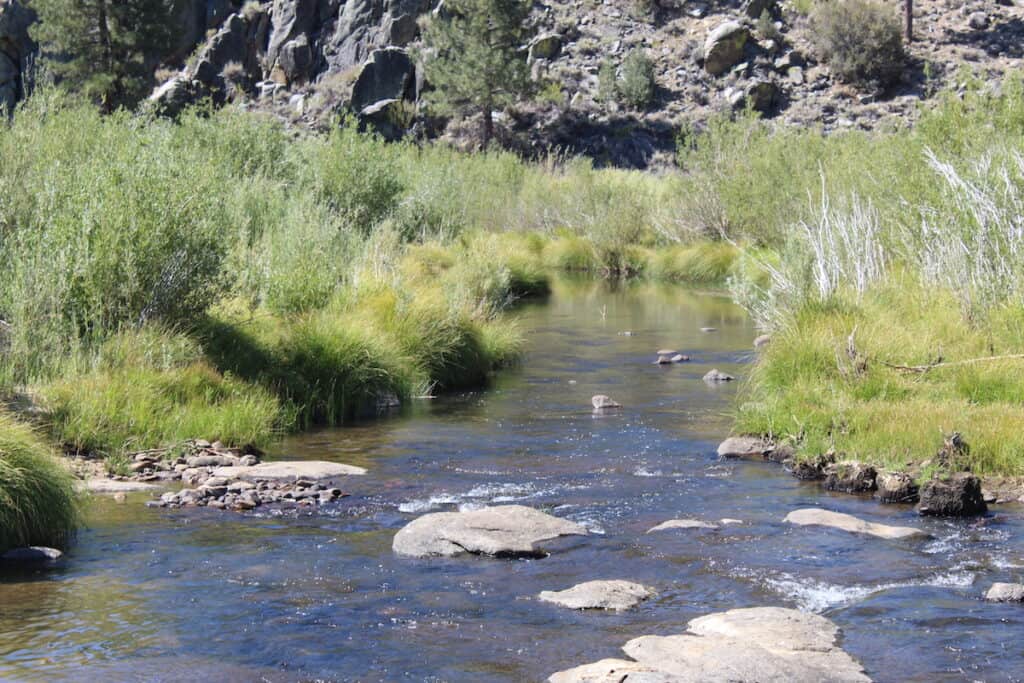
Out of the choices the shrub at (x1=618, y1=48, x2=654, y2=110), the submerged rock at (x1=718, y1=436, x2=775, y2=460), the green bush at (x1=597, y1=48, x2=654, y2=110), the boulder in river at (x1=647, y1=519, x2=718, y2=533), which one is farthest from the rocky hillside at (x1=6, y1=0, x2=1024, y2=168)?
the boulder in river at (x1=647, y1=519, x2=718, y2=533)

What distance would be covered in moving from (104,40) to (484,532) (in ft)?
160

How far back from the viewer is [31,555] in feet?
27.0

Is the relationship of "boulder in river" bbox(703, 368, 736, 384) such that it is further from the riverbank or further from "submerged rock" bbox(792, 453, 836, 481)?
"submerged rock" bbox(792, 453, 836, 481)

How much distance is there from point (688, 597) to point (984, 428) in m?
4.45

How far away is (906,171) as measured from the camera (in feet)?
65.2

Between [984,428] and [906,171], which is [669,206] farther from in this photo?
[984,428]

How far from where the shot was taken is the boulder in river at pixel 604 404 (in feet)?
48.0

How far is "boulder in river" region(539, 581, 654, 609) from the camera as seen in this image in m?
Answer: 7.47

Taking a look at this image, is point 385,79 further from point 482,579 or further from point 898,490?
point 482,579

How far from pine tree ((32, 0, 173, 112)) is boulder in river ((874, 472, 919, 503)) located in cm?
4596

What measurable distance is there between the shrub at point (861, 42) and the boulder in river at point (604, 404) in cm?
5109

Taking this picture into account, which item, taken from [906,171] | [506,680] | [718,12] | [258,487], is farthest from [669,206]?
[718,12]

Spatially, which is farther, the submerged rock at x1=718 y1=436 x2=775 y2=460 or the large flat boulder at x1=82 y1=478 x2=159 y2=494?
the submerged rock at x1=718 y1=436 x2=775 y2=460

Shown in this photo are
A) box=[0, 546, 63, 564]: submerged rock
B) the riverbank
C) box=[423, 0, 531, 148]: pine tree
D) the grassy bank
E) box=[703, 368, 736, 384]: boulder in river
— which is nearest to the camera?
box=[0, 546, 63, 564]: submerged rock
